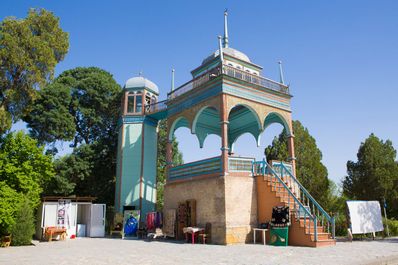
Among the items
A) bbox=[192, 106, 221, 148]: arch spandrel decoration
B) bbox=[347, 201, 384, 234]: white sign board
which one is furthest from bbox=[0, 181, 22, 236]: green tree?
bbox=[347, 201, 384, 234]: white sign board

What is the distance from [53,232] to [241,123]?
40.6 ft

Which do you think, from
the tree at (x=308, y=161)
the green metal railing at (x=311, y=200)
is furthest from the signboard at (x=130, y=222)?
the tree at (x=308, y=161)

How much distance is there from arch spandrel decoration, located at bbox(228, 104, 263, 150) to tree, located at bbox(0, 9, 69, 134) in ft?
33.5

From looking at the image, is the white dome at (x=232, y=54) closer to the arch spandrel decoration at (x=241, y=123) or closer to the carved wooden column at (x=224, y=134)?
the arch spandrel decoration at (x=241, y=123)

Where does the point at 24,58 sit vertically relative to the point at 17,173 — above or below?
above

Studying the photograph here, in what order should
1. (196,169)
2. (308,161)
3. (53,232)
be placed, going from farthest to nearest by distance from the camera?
(308,161)
(53,232)
(196,169)

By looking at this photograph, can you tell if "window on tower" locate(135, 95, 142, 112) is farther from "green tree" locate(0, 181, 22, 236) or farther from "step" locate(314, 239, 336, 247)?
"step" locate(314, 239, 336, 247)

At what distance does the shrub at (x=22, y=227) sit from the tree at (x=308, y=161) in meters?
16.8

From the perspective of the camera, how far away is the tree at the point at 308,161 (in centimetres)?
2334

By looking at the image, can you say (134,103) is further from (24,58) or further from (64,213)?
(64,213)

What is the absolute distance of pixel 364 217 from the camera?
1518 cm

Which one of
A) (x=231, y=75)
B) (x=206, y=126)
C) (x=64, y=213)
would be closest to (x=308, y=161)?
(x=206, y=126)

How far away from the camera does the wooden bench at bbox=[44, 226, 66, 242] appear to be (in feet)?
58.9

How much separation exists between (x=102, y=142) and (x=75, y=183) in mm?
3799
